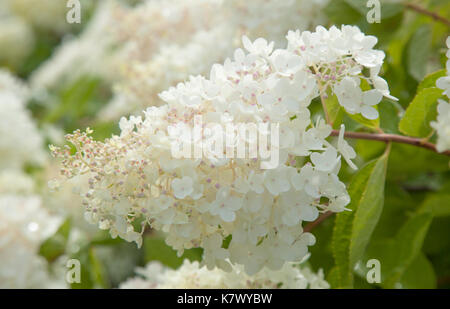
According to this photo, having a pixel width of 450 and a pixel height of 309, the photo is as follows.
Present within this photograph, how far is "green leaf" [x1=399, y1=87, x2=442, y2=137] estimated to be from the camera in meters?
0.61

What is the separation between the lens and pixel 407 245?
0.78 m

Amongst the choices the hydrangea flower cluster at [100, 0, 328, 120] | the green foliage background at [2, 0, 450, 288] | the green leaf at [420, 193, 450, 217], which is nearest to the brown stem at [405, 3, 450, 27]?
the green foliage background at [2, 0, 450, 288]

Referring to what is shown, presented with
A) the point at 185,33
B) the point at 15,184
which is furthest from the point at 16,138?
the point at 185,33

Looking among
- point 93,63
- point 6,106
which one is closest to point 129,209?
point 6,106

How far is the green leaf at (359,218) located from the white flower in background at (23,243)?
589 millimetres

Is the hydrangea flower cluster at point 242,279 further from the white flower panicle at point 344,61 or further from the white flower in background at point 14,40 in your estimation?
the white flower in background at point 14,40

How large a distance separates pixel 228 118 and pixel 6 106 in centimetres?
104

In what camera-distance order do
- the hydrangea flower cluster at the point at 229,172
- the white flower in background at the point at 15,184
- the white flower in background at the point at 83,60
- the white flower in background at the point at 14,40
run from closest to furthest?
the hydrangea flower cluster at the point at 229,172
the white flower in background at the point at 15,184
the white flower in background at the point at 83,60
the white flower in background at the point at 14,40

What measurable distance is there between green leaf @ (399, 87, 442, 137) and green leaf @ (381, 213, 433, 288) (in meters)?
0.17

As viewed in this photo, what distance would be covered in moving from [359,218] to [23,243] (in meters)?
0.69

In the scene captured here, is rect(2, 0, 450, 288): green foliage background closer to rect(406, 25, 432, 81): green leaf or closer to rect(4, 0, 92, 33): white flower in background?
rect(406, 25, 432, 81): green leaf

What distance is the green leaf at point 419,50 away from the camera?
3.00 ft

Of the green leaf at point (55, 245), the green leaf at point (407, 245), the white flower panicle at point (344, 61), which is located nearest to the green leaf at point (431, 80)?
the white flower panicle at point (344, 61)

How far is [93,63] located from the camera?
166 centimetres
